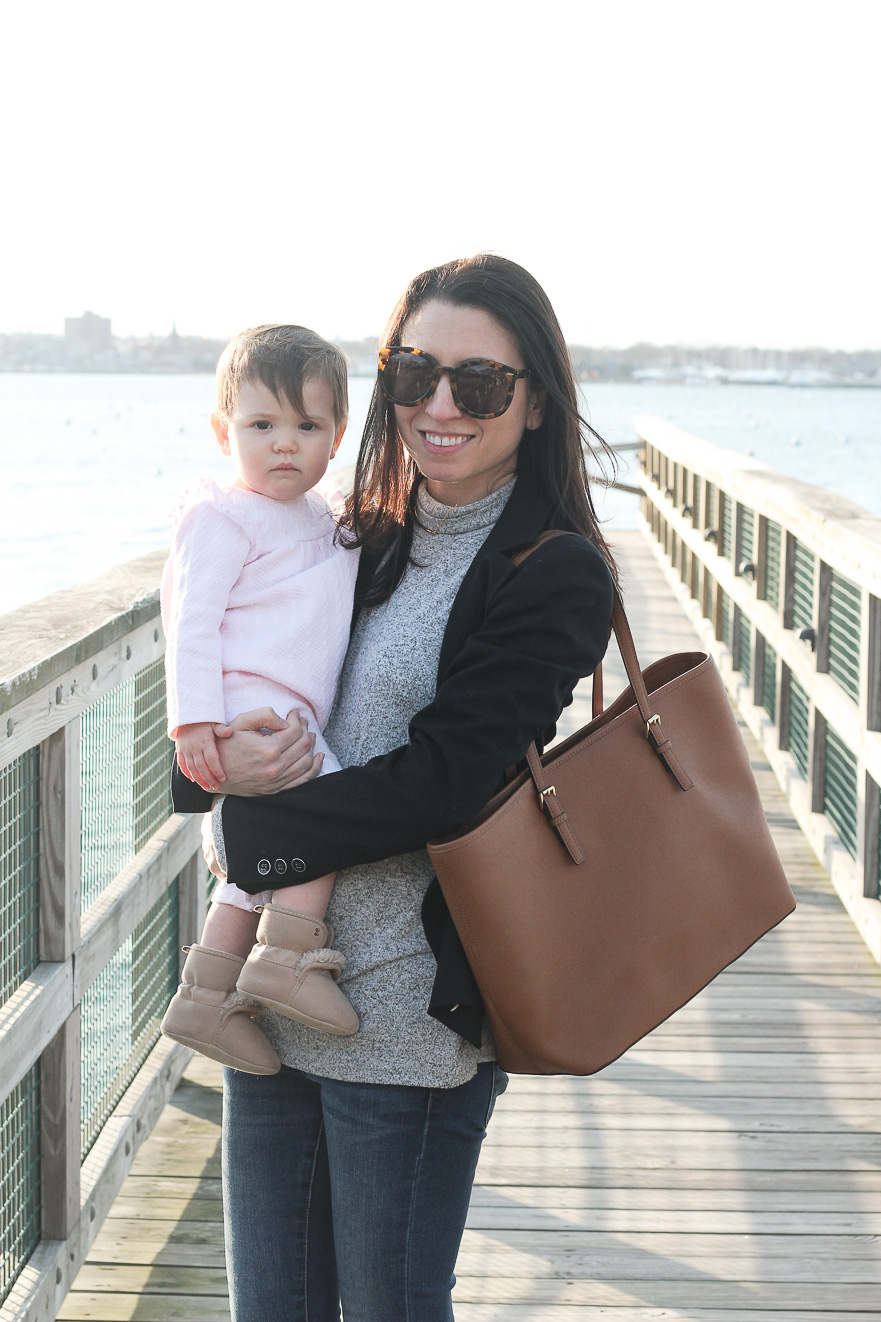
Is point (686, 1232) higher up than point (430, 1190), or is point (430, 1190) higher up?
point (430, 1190)

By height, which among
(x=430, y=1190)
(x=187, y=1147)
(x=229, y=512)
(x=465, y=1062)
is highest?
(x=229, y=512)

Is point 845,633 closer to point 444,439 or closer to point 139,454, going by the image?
point 444,439

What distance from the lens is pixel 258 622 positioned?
159 cm

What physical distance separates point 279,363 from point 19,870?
766mm

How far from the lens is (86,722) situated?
213 centimetres

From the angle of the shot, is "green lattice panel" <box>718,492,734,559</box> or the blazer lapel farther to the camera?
"green lattice panel" <box>718,492,734,559</box>

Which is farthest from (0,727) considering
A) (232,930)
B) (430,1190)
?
(430,1190)

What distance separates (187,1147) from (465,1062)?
57.6 inches

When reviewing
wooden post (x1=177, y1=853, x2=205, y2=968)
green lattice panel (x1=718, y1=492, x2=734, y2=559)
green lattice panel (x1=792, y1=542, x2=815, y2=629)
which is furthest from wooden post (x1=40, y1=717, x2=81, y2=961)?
green lattice panel (x1=718, y1=492, x2=734, y2=559)

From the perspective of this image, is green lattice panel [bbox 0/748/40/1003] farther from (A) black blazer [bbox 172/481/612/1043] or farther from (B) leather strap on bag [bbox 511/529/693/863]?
(B) leather strap on bag [bbox 511/529/693/863]

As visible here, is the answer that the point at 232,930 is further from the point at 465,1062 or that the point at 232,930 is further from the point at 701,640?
the point at 701,640

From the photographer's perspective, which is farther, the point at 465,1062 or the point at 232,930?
the point at 232,930

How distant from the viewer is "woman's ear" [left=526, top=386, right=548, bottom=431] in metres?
1.53

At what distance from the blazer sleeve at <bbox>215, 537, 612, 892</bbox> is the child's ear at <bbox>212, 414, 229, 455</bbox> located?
1.57 ft
